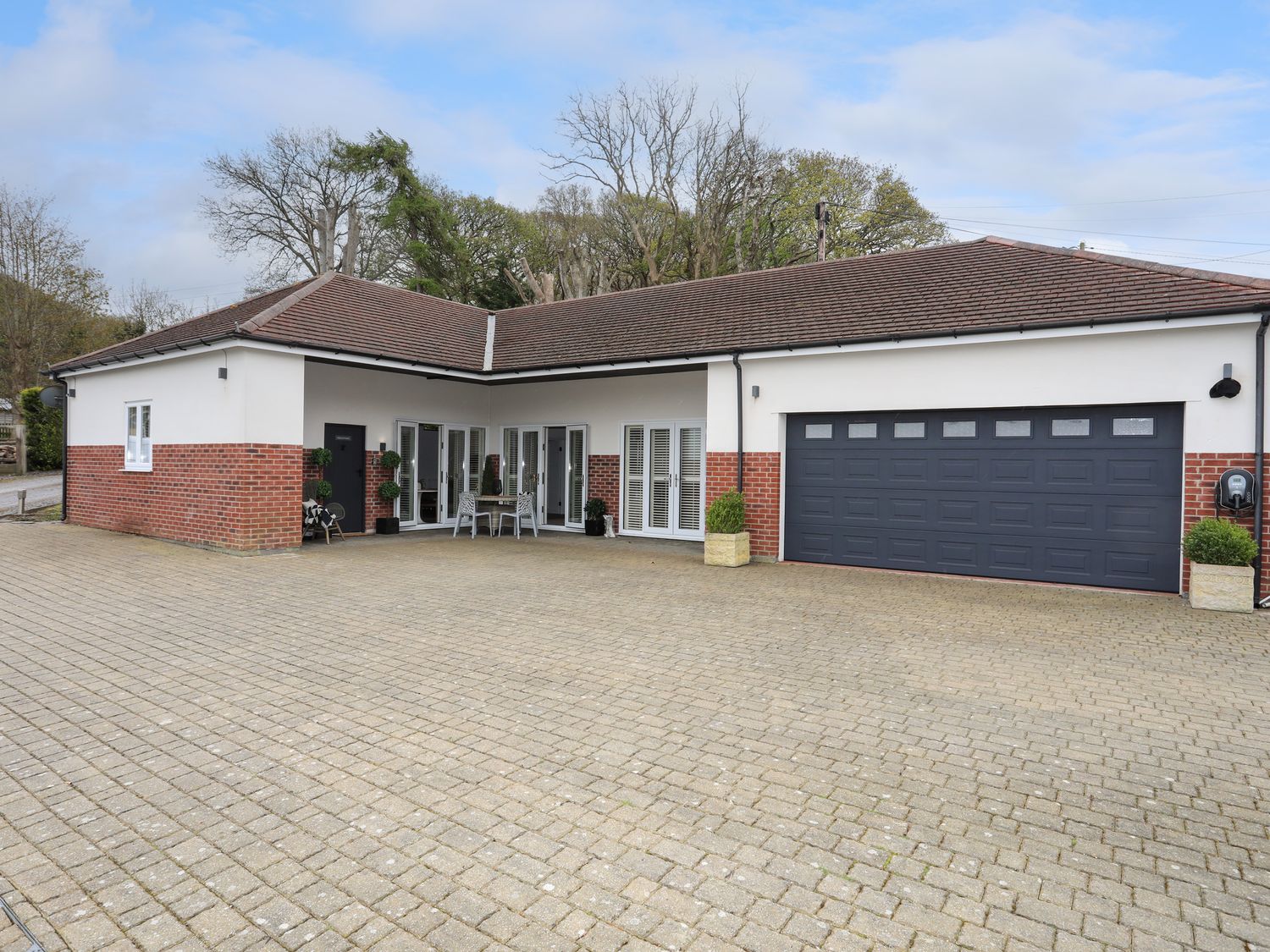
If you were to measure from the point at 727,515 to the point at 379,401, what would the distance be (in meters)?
7.75

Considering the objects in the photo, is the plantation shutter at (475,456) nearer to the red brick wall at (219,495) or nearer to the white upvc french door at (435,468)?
the white upvc french door at (435,468)

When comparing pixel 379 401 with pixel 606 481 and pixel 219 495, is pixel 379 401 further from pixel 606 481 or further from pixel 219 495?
pixel 606 481

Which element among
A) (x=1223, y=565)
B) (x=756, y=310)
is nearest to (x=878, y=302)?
(x=756, y=310)

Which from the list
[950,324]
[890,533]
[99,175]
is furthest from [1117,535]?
[99,175]

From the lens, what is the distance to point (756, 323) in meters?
11.6

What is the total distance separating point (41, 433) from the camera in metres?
25.4

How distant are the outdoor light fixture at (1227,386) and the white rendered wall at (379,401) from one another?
12.9 meters

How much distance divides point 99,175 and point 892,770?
3140 centimetres

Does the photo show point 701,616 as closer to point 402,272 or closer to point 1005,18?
point 1005,18

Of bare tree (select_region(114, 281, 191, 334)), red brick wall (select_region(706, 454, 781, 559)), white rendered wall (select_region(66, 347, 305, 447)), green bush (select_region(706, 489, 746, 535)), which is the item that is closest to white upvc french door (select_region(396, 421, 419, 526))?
white rendered wall (select_region(66, 347, 305, 447))

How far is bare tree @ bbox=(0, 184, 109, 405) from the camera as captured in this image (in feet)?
86.3

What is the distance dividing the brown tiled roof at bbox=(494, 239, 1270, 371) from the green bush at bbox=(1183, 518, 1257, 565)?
241cm

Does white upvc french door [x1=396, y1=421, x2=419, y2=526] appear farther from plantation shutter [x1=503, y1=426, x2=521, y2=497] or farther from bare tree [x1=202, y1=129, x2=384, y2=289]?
bare tree [x1=202, y1=129, x2=384, y2=289]

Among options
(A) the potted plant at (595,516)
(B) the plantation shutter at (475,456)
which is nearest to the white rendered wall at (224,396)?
(B) the plantation shutter at (475,456)
